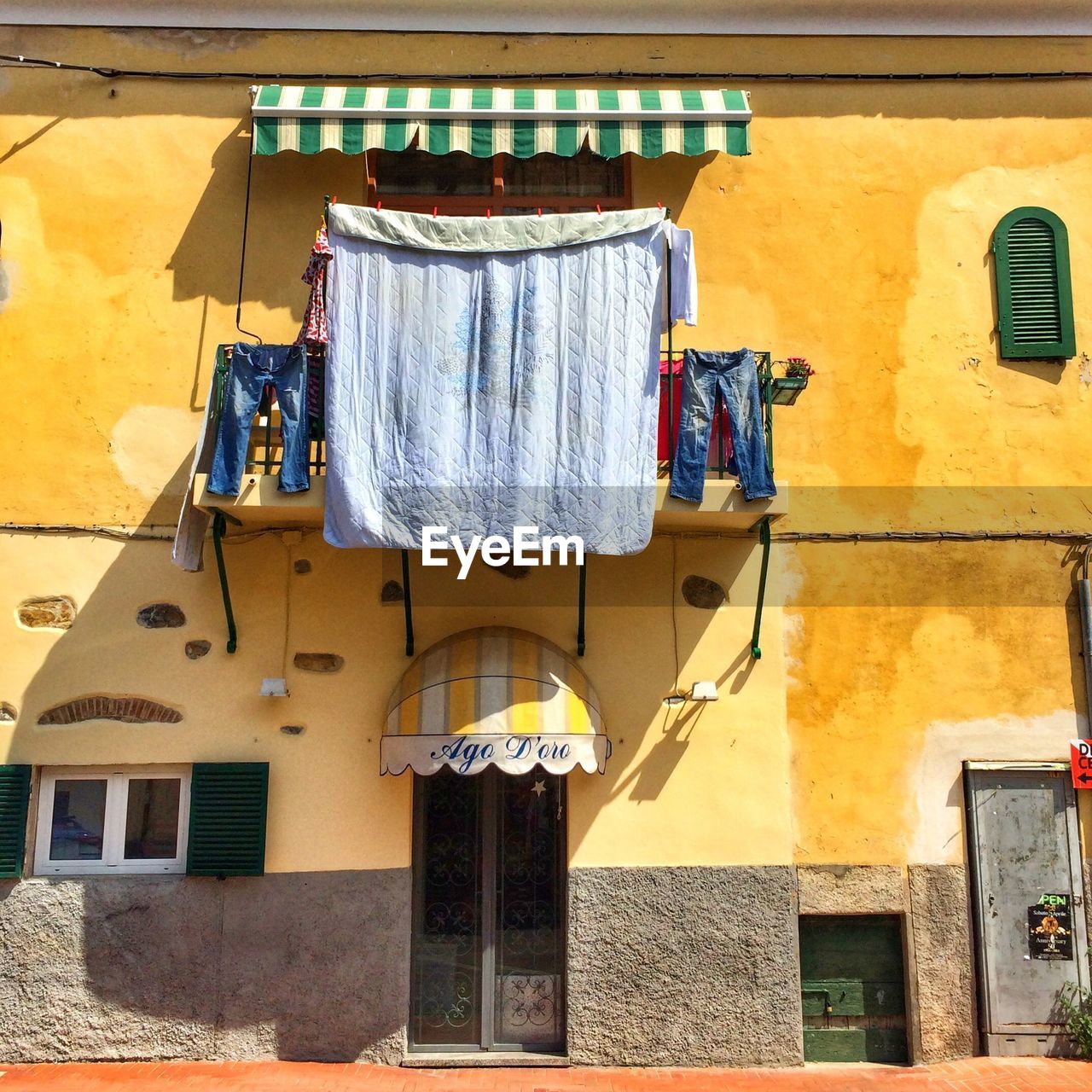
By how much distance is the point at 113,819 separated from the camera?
7.75 m

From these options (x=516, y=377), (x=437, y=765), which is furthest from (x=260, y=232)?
(x=437, y=765)

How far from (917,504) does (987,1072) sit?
3975 millimetres

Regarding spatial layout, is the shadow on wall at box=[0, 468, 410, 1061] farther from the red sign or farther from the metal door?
the red sign

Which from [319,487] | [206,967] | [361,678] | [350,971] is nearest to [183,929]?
[206,967]

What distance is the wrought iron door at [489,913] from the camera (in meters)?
7.62

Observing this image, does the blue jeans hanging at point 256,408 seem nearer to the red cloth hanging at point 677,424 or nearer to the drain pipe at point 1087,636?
the red cloth hanging at point 677,424

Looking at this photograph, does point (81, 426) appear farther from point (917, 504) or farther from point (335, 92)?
point (917, 504)

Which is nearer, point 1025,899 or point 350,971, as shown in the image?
point 350,971

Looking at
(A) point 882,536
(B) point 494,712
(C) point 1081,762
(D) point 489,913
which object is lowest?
(D) point 489,913

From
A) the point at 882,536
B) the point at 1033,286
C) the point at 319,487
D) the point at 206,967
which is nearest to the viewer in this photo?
the point at 319,487

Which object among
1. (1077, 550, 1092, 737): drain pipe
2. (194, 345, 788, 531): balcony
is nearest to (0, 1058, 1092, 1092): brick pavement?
(1077, 550, 1092, 737): drain pipe

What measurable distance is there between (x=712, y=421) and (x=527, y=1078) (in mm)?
4576

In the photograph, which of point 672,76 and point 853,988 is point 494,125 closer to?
point 672,76

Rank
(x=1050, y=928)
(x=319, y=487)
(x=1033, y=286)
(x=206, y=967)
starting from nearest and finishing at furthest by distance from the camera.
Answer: (x=319, y=487) < (x=206, y=967) < (x=1050, y=928) < (x=1033, y=286)
